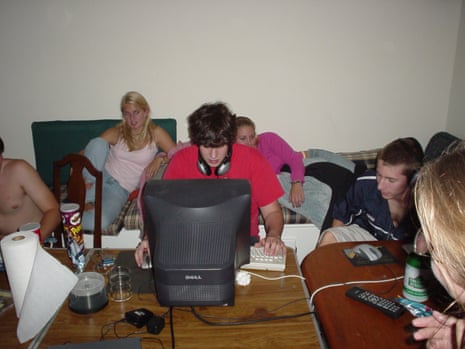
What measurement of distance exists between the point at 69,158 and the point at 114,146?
30.1 inches

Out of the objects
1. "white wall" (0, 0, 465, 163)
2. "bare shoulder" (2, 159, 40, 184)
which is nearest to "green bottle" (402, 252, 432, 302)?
"bare shoulder" (2, 159, 40, 184)

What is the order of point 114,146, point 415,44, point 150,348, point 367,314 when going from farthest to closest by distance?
point 415,44 < point 114,146 < point 367,314 < point 150,348

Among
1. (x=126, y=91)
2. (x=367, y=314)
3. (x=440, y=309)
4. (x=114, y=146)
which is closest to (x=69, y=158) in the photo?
(x=114, y=146)

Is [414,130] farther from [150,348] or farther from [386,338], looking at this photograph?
[150,348]

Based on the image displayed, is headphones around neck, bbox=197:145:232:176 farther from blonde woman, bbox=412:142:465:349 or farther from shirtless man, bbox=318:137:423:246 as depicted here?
blonde woman, bbox=412:142:465:349

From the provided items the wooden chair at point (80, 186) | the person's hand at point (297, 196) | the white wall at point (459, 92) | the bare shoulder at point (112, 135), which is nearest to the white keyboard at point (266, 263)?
the wooden chair at point (80, 186)

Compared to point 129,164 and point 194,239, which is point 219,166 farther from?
point 129,164

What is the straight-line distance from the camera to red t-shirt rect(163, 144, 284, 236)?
5.57ft

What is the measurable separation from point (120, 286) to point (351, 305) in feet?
2.34

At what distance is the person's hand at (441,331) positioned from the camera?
2.73 feet

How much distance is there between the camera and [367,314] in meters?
1.06

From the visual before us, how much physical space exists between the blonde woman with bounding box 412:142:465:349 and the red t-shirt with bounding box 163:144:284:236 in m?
0.97

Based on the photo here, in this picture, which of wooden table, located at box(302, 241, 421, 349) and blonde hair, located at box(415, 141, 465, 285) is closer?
blonde hair, located at box(415, 141, 465, 285)

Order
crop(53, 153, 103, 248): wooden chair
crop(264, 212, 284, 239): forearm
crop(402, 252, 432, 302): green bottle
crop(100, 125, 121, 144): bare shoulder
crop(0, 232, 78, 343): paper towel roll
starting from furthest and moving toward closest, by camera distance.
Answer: crop(100, 125, 121, 144): bare shoulder, crop(53, 153, 103, 248): wooden chair, crop(264, 212, 284, 239): forearm, crop(402, 252, 432, 302): green bottle, crop(0, 232, 78, 343): paper towel roll
